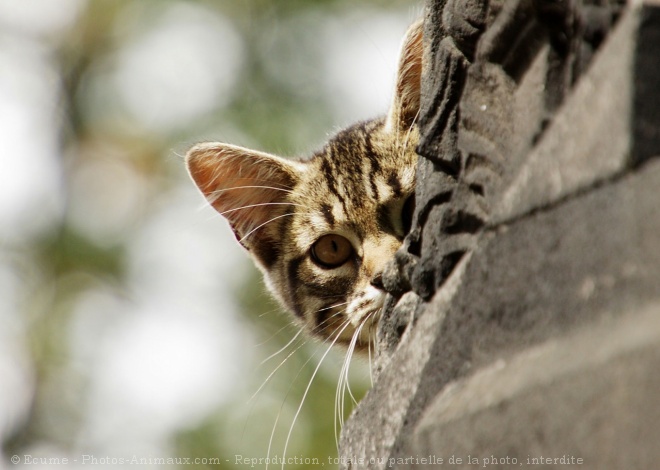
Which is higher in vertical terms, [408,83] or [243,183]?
[243,183]

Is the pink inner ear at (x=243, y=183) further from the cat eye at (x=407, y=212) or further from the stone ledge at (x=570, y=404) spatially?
the stone ledge at (x=570, y=404)

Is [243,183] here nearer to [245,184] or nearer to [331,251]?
[245,184]

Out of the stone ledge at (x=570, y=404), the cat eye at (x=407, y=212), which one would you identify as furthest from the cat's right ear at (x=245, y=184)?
the stone ledge at (x=570, y=404)

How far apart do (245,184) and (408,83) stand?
114 centimetres

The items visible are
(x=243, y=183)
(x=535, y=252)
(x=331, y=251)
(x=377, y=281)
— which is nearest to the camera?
(x=535, y=252)

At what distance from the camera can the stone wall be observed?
1382mm

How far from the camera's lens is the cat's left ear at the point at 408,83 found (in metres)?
3.84

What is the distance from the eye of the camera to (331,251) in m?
4.15

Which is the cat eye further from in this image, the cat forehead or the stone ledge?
the stone ledge

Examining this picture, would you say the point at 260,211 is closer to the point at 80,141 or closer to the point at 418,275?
the point at 418,275

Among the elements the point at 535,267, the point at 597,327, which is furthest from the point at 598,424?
the point at 535,267

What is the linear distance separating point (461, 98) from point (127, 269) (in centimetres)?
1113

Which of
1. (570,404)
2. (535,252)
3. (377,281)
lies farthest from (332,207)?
(570,404)

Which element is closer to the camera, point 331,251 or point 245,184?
point 331,251
